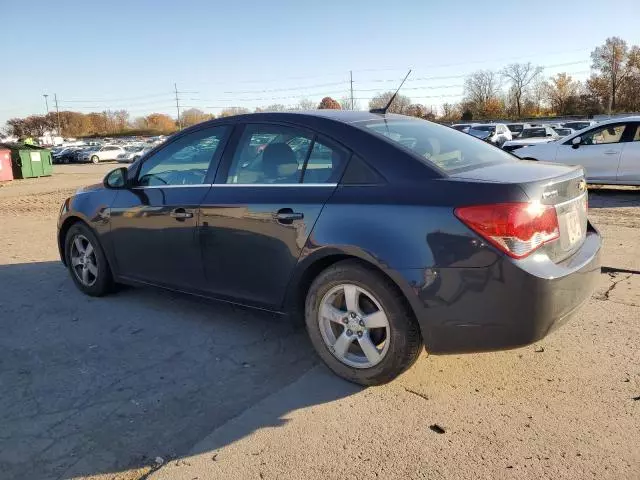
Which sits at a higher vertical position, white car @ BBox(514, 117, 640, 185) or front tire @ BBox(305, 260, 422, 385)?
white car @ BBox(514, 117, 640, 185)

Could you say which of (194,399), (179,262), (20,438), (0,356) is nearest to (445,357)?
(194,399)

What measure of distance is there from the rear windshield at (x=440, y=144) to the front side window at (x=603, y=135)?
8.79 metres

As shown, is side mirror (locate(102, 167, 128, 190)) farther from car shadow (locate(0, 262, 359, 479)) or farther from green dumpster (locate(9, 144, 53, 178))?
green dumpster (locate(9, 144, 53, 178))

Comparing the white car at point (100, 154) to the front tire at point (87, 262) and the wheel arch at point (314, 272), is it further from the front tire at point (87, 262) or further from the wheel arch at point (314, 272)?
the wheel arch at point (314, 272)

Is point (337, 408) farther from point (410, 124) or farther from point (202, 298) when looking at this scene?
point (410, 124)

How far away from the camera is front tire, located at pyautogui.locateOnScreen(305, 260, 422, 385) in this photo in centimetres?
311

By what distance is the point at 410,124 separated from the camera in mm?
3973

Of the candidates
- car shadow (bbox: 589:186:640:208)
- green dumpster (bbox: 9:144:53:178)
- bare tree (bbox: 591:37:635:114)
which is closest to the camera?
car shadow (bbox: 589:186:640:208)

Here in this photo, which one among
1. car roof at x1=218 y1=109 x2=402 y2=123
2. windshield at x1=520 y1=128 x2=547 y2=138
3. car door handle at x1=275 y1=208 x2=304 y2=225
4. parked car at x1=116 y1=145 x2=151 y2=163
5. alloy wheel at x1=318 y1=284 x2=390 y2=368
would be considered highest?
parked car at x1=116 y1=145 x2=151 y2=163

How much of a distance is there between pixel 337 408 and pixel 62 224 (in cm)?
362

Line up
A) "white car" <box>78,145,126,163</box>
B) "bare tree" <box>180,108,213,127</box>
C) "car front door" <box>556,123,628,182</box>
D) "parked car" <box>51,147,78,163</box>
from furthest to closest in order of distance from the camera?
"bare tree" <box>180,108,213,127</box> < "parked car" <box>51,147,78,163</box> < "white car" <box>78,145,126,163</box> < "car front door" <box>556,123,628,182</box>

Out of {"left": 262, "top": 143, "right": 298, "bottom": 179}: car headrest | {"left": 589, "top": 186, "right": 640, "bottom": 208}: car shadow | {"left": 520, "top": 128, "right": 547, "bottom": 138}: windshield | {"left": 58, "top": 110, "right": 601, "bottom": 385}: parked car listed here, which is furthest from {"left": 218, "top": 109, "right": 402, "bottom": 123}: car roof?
{"left": 520, "top": 128, "right": 547, "bottom": 138}: windshield

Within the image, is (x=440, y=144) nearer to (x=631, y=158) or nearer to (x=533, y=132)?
(x=631, y=158)

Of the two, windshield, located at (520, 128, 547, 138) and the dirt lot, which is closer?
the dirt lot
